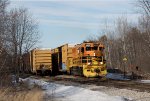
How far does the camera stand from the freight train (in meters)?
37.1

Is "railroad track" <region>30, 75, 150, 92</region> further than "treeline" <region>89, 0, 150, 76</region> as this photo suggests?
No

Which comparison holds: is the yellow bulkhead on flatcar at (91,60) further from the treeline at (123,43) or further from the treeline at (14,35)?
the treeline at (123,43)

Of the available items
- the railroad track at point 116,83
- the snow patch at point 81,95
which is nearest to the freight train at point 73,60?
the railroad track at point 116,83

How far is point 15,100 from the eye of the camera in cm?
1596

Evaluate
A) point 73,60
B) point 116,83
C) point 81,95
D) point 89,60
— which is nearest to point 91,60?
point 89,60

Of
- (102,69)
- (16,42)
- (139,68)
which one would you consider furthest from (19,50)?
(139,68)

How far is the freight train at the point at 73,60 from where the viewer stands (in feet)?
122

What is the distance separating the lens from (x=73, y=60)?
4250cm

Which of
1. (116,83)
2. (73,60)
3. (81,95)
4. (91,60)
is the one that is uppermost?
(73,60)

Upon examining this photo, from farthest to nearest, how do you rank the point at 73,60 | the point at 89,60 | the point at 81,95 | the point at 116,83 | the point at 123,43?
the point at 123,43
the point at 73,60
the point at 89,60
the point at 116,83
the point at 81,95

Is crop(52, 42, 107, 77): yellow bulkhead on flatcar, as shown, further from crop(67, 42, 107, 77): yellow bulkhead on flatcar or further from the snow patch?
the snow patch

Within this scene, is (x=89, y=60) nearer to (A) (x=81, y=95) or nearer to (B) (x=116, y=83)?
(B) (x=116, y=83)

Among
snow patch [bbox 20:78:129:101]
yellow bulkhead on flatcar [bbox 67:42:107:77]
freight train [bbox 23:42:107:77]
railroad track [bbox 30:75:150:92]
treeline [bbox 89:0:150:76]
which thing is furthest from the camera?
treeline [bbox 89:0:150:76]

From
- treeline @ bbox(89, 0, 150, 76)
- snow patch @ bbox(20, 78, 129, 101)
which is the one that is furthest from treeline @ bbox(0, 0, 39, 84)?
treeline @ bbox(89, 0, 150, 76)
